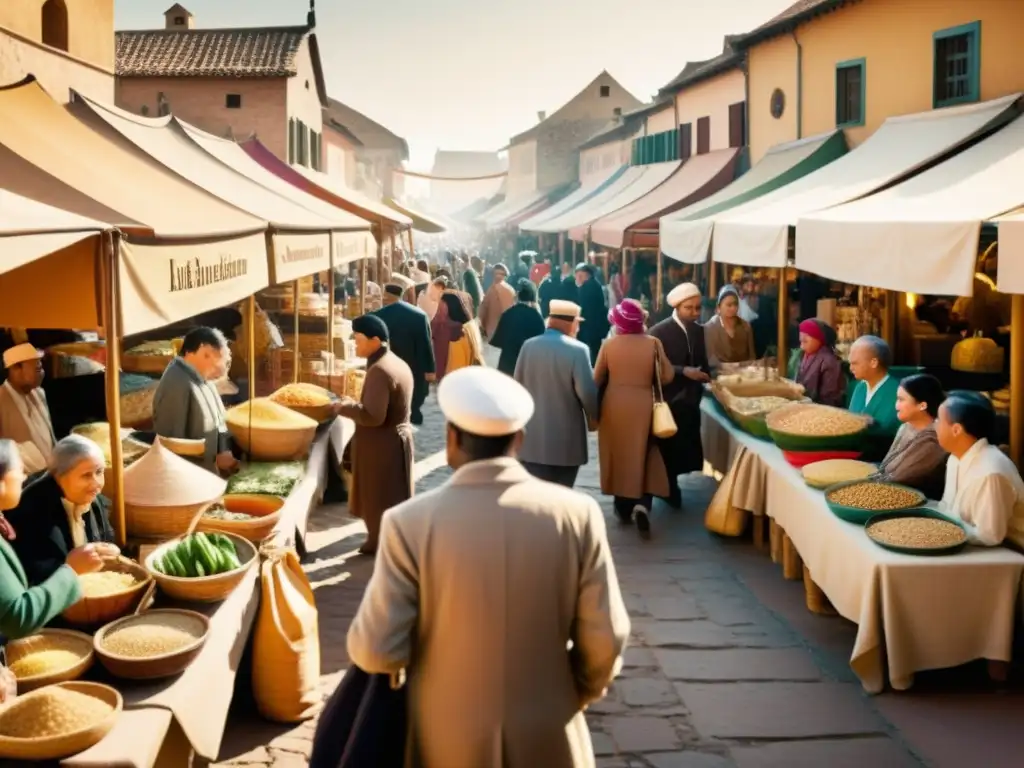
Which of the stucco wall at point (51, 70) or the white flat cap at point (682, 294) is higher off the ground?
the stucco wall at point (51, 70)

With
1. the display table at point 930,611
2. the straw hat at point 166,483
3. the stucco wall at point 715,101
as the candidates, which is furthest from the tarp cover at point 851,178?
the stucco wall at point 715,101

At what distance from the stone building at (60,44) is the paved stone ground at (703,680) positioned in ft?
15.8

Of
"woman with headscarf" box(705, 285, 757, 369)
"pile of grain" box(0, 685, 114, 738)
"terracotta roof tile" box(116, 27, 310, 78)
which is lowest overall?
"pile of grain" box(0, 685, 114, 738)

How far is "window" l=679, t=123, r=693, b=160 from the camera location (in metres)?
24.9

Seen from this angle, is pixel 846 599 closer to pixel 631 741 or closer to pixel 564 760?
pixel 631 741

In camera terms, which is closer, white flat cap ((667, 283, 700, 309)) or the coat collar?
the coat collar

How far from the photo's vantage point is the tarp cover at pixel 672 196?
65.1 feet

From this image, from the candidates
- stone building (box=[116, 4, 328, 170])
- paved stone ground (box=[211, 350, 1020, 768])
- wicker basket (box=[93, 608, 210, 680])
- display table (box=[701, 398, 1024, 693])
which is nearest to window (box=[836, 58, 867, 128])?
paved stone ground (box=[211, 350, 1020, 768])

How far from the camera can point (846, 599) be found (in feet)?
20.4

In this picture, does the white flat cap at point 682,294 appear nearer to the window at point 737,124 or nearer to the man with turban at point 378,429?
the man with turban at point 378,429

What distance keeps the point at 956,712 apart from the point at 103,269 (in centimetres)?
453

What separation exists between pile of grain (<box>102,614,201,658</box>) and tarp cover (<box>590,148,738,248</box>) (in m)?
15.5

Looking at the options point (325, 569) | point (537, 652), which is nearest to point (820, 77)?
point (325, 569)

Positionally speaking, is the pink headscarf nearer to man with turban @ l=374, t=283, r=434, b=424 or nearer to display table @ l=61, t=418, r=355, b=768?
man with turban @ l=374, t=283, r=434, b=424
